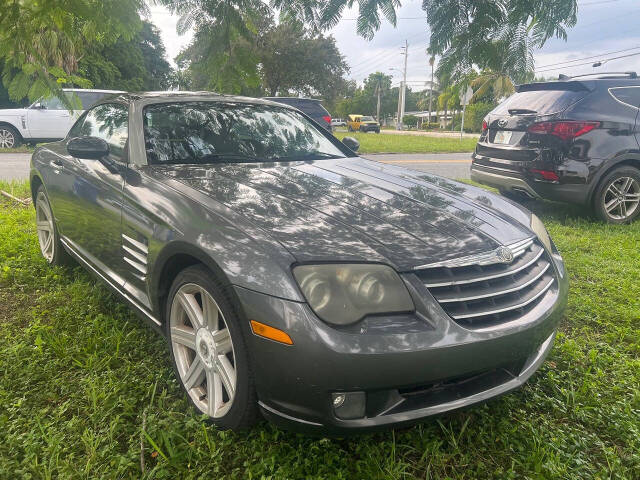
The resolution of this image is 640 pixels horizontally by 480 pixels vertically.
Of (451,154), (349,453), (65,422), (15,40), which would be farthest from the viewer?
Answer: (451,154)

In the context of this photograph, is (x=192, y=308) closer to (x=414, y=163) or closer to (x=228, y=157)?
(x=228, y=157)

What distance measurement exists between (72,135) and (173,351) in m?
2.53

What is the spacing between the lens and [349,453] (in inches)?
75.1

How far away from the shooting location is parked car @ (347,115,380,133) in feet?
142

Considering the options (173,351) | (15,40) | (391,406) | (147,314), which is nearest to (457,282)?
(391,406)

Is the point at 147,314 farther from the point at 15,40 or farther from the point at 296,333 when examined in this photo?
the point at 15,40

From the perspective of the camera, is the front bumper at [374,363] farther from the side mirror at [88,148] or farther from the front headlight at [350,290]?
the side mirror at [88,148]

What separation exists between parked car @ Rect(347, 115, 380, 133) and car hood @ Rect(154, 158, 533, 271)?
41736mm

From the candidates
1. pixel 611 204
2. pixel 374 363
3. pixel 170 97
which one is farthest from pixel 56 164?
pixel 611 204

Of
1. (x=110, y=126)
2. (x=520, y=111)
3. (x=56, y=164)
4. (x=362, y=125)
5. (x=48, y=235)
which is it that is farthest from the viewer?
(x=362, y=125)

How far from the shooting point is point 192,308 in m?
2.05

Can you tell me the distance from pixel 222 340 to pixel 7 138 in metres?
13.3

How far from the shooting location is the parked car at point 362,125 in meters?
43.4

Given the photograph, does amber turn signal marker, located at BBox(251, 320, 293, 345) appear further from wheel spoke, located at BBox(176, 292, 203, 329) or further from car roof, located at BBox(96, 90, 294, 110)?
car roof, located at BBox(96, 90, 294, 110)
